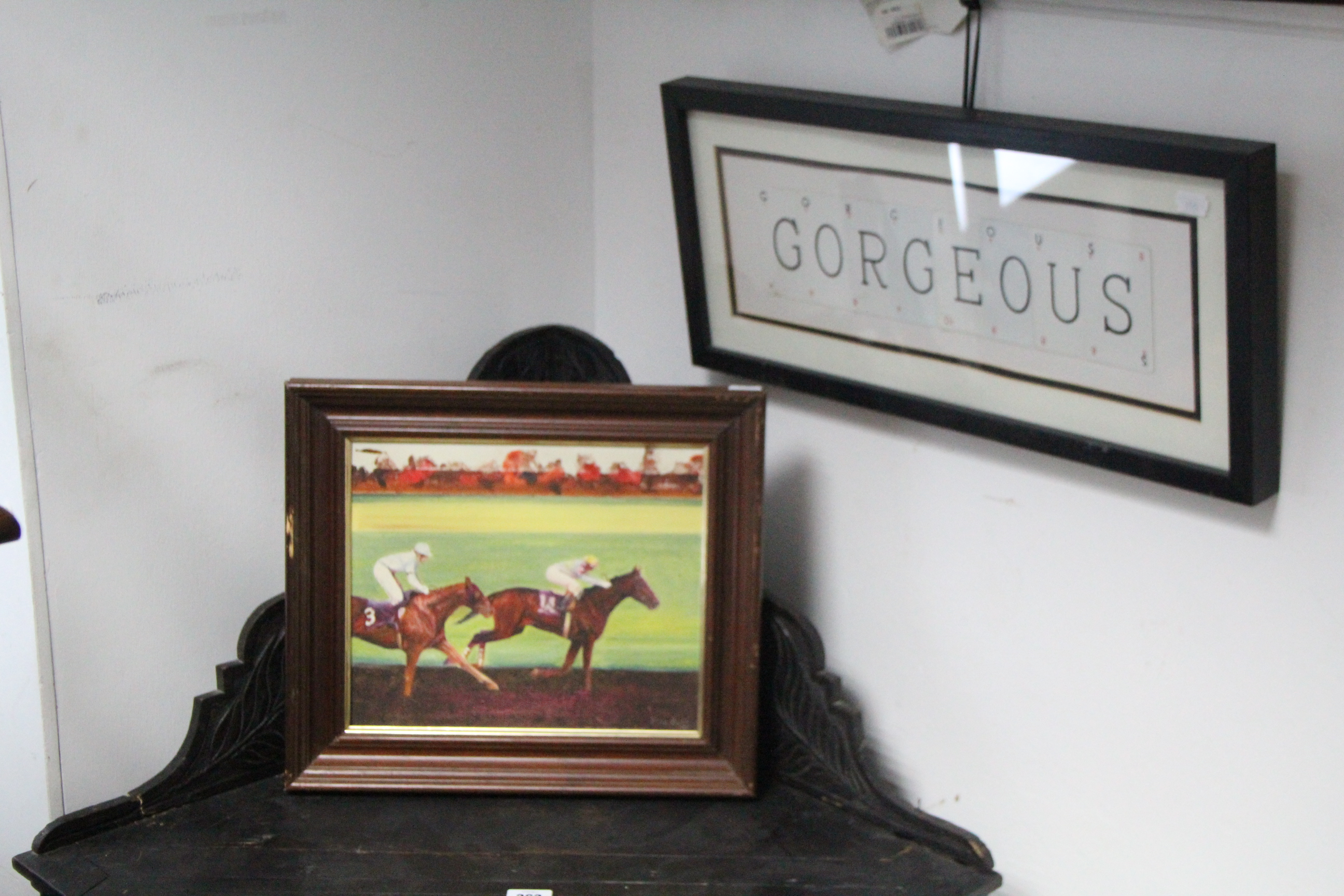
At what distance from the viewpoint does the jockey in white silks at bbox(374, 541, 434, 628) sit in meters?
1.11

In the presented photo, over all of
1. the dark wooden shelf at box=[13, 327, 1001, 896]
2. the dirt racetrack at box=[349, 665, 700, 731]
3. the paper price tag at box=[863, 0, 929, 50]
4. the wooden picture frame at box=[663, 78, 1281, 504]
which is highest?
the paper price tag at box=[863, 0, 929, 50]

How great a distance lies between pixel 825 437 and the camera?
46.4 inches

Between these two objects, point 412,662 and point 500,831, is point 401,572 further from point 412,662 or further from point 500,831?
point 500,831

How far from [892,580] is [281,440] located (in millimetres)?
510

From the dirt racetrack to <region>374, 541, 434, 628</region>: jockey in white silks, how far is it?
0.05 m

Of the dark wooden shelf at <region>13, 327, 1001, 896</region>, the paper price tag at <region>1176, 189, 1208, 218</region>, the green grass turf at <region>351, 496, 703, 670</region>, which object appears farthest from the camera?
the green grass turf at <region>351, 496, 703, 670</region>

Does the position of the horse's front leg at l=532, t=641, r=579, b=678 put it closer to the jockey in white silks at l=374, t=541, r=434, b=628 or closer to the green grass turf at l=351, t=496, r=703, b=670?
the green grass turf at l=351, t=496, r=703, b=670

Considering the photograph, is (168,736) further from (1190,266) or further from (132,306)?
(1190,266)

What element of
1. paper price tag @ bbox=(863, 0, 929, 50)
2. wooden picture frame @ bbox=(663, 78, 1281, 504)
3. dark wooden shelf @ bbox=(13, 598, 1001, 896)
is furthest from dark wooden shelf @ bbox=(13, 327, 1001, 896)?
paper price tag @ bbox=(863, 0, 929, 50)

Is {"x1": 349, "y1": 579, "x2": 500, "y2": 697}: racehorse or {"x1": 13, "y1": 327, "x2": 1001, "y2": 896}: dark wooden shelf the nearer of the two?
{"x1": 13, "y1": 327, "x2": 1001, "y2": 896}: dark wooden shelf

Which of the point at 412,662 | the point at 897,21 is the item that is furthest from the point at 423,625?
the point at 897,21

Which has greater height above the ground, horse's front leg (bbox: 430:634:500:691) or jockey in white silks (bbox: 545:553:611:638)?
jockey in white silks (bbox: 545:553:611:638)

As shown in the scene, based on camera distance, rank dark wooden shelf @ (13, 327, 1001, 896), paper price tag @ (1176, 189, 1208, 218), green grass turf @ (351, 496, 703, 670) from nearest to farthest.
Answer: paper price tag @ (1176, 189, 1208, 218) < dark wooden shelf @ (13, 327, 1001, 896) < green grass turf @ (351, 496, 703, 670)

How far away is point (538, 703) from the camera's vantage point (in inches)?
44.0
